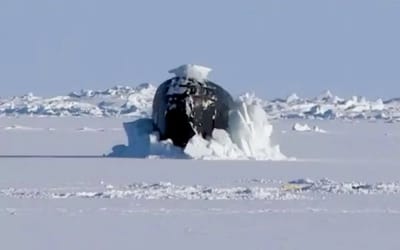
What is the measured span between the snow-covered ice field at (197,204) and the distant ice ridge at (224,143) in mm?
1877

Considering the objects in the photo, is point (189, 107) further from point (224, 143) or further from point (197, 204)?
point (197, 204)

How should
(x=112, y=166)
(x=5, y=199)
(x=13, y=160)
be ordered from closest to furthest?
1. (x=5, y=199)
2. (x=112, y=166)
3. (x=13, y=160)

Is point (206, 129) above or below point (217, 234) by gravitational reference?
above

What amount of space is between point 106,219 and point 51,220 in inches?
31.0

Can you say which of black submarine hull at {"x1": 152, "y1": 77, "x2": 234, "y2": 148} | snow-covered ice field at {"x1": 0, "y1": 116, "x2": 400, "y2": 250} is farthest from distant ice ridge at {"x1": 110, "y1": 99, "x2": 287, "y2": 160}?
snow-covered ice field at {"x1": 0, "y1": 116, "x2": 400, "y2": 250}

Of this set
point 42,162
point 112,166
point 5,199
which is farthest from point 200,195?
point 42,162

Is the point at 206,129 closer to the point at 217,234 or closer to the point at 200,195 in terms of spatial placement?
the point at 200,195

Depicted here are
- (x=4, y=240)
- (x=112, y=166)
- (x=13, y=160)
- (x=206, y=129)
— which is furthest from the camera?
(x=206, y=129)

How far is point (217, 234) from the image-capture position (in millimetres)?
16453

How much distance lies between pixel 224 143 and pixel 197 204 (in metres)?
15.2

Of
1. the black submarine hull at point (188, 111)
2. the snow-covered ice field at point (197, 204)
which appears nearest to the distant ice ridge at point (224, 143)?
the black submarine hull at point (188, 111)

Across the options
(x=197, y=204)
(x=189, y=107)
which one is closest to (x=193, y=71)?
(x=189, y=107)

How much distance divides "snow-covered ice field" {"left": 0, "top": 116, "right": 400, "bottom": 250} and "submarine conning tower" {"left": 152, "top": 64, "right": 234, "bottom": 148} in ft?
9.68

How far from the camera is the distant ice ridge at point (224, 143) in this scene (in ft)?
116
